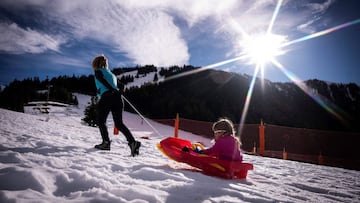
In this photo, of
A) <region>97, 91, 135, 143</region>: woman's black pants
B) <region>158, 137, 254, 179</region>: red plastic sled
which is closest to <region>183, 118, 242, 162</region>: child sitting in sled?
<region>158, 137, 254, 179</region>: red plastic sled

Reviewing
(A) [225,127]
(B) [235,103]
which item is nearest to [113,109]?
(A) [225,127]

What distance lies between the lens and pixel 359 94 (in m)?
47.6

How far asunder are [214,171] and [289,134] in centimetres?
1141

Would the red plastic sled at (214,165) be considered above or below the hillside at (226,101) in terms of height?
below

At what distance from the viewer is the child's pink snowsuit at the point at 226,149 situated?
10.8 ft

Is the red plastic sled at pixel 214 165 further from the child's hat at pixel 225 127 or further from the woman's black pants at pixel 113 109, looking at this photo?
the woman's black pants at pixel 113 109

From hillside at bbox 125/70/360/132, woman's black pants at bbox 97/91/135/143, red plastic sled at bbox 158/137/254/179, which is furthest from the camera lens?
hillside at bbox 125/70/360/132

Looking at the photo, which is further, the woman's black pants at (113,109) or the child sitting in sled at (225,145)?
the woman's black pants at (113,109)

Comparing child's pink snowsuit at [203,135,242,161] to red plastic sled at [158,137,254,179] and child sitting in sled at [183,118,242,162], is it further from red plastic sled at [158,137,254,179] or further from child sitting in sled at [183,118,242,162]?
red plastic sled at [158,137,254,179]

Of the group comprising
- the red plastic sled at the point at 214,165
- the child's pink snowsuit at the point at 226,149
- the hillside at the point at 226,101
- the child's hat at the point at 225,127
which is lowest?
the red plastic sled at the point at 214,165

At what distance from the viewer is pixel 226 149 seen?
332cm

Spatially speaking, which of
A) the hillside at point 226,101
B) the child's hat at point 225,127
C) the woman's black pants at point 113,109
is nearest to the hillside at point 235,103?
the hillside at point 226,101

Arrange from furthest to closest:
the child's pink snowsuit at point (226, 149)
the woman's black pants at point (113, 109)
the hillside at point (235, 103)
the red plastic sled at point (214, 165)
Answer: the hillside at point (235, 103)
the woman's black pants at point (113, 109)
the child's pink snowsuit at point (226, 149)
the red plastic sled at point (214, 165)

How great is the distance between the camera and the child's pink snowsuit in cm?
328
